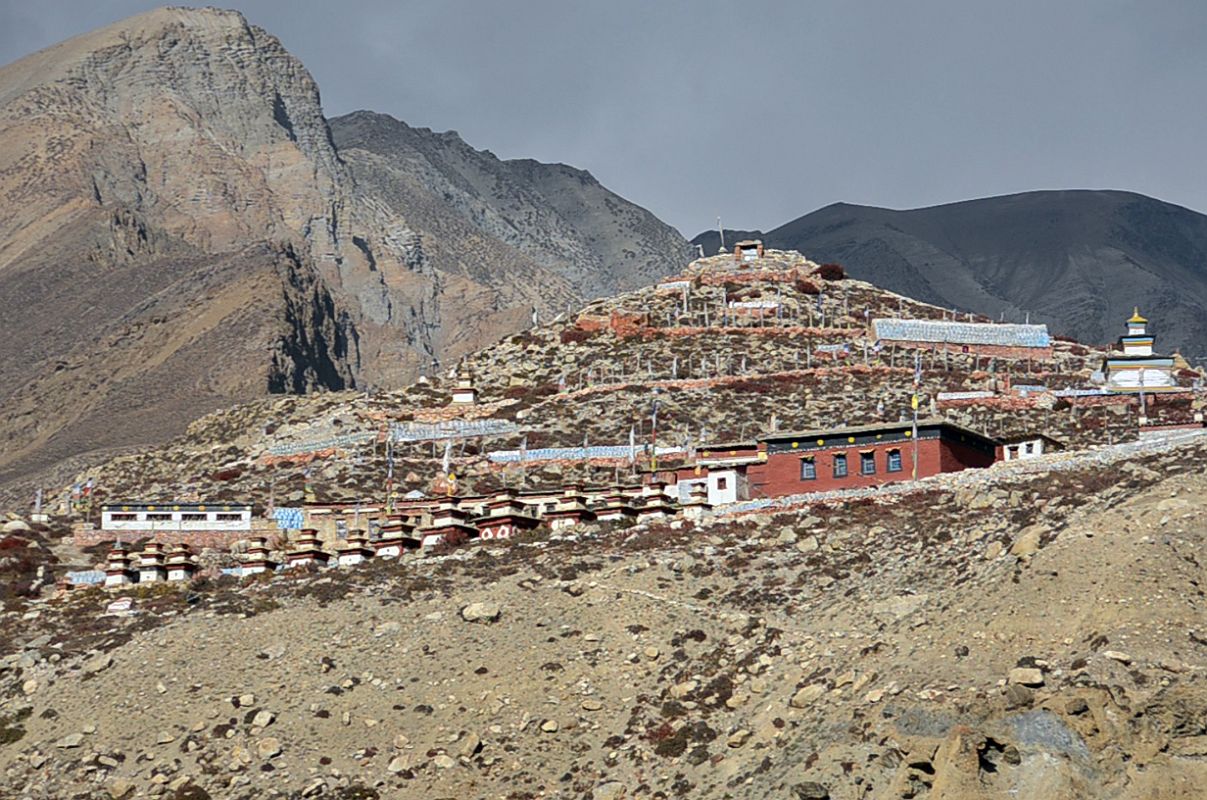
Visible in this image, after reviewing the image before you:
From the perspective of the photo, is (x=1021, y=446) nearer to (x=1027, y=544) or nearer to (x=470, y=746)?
(x=1027, y=544)

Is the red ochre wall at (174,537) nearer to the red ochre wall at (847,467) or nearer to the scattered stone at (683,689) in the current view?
the red ochre wall at (847,467)

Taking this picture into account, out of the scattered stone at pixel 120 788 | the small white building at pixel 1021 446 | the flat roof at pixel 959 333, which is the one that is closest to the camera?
the scattered stone at pixel 120 788

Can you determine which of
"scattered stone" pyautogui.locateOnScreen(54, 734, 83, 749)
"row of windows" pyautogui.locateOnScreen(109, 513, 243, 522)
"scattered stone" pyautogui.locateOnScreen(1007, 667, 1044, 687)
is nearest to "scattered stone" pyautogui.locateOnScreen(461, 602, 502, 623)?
"scattered stone" pyautogui.locateOnScreen(54, 734, 83, 749)

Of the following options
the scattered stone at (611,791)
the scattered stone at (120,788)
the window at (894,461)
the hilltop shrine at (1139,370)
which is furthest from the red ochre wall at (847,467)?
the hilltop shrine at (1139,370)

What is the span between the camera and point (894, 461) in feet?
247

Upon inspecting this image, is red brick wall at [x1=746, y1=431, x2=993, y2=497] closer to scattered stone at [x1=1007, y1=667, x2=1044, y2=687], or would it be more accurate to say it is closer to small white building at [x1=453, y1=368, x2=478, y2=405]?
scattered stone at [x1=1007, y1=667, x2=1044, y2=687]

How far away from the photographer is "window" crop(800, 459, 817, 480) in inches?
3004

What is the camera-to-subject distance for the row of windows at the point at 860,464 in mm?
75438

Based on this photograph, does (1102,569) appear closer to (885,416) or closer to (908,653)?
(908,653)

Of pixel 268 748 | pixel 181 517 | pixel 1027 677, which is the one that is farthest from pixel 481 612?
pixel 181 517

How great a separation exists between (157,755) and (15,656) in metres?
10.3

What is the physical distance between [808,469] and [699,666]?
22530 millimetres

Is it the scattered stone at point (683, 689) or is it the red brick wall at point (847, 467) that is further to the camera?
the red brick wall at point (847, 467)

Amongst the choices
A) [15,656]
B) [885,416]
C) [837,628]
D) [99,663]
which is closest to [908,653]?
[837,628]
